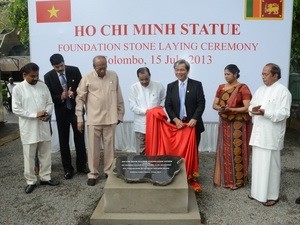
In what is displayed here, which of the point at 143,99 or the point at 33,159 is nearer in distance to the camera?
the point at 33,159

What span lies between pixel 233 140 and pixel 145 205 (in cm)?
145

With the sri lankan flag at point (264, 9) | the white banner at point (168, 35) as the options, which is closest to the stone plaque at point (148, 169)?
the white banner at point (168, 35)

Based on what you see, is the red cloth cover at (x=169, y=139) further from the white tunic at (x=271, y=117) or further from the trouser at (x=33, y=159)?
the trouser at (x=33, y=159)

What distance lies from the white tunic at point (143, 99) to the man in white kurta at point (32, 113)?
44.9 inches

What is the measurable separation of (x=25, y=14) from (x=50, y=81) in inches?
209

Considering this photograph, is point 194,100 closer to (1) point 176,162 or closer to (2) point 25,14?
(1) point 176,162

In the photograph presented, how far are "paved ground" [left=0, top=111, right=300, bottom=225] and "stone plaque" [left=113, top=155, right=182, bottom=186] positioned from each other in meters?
0.55

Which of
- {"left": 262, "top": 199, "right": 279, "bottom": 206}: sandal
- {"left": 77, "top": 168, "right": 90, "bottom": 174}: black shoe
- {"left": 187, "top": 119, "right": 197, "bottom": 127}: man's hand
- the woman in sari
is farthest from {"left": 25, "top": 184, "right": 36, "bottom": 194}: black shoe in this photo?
{"left": 262, "top": 199, "right": 279, "bottom": 206}: sandal

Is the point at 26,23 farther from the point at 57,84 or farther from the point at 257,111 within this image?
the point at 257,111

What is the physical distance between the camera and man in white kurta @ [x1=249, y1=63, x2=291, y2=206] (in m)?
3.93

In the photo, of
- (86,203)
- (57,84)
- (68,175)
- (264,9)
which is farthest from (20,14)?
(86,203)

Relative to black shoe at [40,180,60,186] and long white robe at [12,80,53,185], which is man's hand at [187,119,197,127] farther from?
black shoe at [40,180,60,186]

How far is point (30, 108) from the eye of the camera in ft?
14.8

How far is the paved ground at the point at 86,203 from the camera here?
3.84 meters
